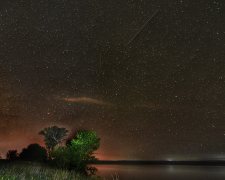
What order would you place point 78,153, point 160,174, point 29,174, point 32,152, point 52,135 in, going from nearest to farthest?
point 29,174 < point 78,153 < point 52,135 < point 32,152 < point 160,174

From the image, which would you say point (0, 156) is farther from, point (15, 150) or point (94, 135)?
point (94, 135)

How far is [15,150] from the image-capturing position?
4462 cm

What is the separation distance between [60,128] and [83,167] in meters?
20.5

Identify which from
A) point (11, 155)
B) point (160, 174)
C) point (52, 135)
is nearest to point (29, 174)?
point (52, 135)

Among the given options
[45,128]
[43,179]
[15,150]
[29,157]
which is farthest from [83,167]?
[29,157]

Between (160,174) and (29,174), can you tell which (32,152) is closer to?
(160,174)

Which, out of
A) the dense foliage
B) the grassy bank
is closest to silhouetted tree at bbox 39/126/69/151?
the dense foliage

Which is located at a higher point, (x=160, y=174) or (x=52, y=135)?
(x=52, y=135)

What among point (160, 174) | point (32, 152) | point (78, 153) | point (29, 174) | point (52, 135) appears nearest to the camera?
point (29, 174)

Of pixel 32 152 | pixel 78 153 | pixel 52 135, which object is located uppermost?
pixel 52 135

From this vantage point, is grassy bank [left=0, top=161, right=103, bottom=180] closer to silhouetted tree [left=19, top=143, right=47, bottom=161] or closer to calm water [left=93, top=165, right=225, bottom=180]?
calm water [left=93, top=165, right=225, bottom=180]

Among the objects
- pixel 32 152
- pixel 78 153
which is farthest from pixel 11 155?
pixel 78 153

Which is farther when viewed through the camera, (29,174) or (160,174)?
(160,174)

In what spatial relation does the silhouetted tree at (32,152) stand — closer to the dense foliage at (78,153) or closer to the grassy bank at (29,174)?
the dense foliage at (78,153)
